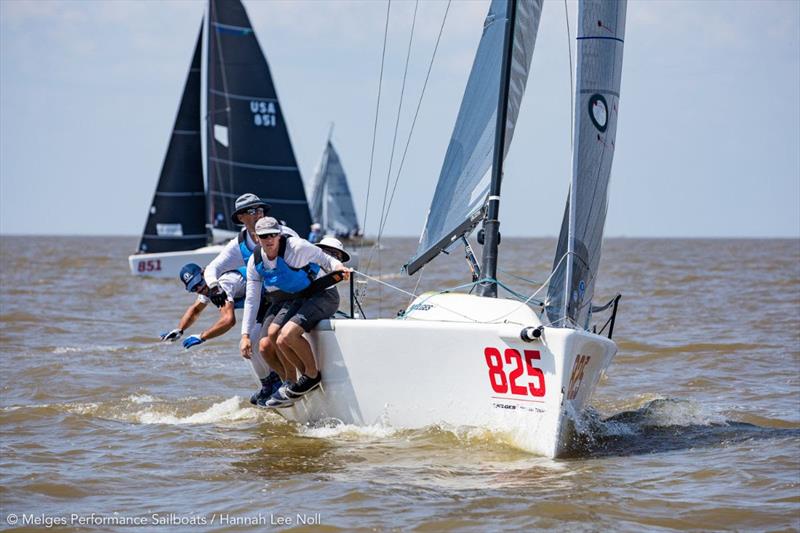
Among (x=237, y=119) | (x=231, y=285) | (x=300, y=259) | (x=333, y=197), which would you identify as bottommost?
(x=231, y=285)

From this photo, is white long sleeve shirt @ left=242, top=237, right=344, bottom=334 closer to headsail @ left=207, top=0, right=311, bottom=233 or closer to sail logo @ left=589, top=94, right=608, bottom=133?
sail logo @ left=589, top=94, right=608, bottom=133

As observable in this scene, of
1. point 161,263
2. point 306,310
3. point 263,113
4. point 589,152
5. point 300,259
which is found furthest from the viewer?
point 263,113

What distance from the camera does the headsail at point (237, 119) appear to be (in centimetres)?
3011

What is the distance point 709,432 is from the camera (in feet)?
25.8

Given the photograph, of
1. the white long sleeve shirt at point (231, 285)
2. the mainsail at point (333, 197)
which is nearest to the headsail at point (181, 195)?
the white long sleeve shirt at point (231, 285)

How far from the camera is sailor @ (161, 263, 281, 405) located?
8.05 metres

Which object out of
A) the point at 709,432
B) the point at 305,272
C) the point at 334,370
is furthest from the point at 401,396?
the point at 709,432

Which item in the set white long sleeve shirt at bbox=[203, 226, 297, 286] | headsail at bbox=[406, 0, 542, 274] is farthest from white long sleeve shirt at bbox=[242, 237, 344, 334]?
headsail at bbox=[406, 0, 542, 274]

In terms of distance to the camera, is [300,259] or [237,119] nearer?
[300,259]

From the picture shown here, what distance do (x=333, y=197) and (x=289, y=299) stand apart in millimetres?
47469

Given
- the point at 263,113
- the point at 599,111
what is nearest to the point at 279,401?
the point at 599,111

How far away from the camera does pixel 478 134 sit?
8266 millimetres

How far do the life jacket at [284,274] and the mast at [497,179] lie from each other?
1.15m

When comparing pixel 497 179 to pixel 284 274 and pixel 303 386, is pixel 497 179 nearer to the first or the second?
pixel 284 274
